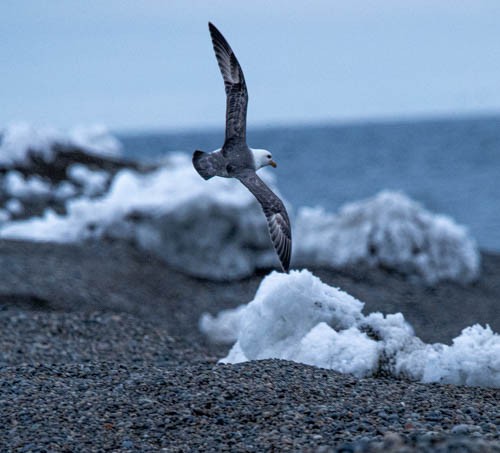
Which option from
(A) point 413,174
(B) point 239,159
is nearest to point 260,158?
(B) point 239,159

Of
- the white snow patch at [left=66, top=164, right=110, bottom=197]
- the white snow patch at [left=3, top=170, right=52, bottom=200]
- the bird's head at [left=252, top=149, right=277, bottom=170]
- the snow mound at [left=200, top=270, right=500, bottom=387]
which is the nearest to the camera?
the snow mound at [left=200, top=270, right=500, bottom=387]

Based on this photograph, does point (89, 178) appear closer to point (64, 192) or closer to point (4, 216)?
point (64, 192)

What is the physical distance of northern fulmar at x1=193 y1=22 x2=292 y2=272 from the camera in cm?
688

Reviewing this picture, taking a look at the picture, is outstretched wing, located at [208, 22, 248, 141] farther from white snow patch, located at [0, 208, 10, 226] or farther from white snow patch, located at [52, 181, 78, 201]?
white snow patch, located at [52, 181, 78, 201]

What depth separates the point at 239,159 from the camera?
7.12 metres

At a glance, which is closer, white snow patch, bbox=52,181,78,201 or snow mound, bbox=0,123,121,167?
white snow patch, bbox=52,181,78,201

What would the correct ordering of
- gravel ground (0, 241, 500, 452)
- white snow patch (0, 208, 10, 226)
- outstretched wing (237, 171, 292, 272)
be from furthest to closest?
white snow patch (0, 208, 10, 226)
outstretched wing (237, 171, 292, 272)
gravel ground (0, 241, 500, 452)

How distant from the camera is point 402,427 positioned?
15.8 ft

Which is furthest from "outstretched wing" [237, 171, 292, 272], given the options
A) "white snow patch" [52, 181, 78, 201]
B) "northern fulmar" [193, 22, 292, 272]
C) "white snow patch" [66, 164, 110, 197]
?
"white snow patch" [66, 164, 110, 197]

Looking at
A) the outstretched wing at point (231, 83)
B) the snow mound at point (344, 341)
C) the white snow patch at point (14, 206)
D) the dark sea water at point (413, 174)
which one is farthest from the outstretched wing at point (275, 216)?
the dark sea water at point (413, 174)

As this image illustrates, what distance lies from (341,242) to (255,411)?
914 centimetres

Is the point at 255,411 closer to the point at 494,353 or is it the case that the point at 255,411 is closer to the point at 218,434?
the point at 218,434

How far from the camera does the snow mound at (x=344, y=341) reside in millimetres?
6355

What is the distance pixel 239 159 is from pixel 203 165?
13.9 inches
